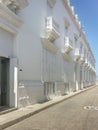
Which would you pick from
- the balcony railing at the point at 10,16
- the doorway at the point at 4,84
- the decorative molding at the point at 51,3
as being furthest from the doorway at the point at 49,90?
the balcony railing at the point at 10,16

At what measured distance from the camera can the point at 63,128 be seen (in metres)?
9.98

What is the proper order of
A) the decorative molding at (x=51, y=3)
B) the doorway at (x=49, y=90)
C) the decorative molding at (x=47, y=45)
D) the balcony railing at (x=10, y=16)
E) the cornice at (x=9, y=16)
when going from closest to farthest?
the cornice at (x=9, y=16), the balcony railing at (x=10, y=16), the decorative molding at (x=47, y=45), the doorway at (x=49, y=90), the decorative molding at (x=51, y=3)

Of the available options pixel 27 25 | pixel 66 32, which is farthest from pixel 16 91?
pixel 66 32

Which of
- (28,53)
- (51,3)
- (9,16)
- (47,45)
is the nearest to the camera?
(9,16)

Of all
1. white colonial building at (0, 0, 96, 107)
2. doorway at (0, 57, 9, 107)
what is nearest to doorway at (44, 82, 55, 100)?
white colonial building at (0, 0, 96, 107)

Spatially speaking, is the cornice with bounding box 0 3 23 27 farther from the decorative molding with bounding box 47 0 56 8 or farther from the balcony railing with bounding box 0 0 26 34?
the decorative molding with bounding box 47 0 56 8

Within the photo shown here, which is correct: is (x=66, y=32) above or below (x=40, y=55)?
above

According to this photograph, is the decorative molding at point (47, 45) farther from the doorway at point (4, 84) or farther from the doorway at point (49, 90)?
the doorway at point (4, 84)

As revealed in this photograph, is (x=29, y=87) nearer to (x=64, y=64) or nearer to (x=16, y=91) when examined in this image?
(x=16, y=91)

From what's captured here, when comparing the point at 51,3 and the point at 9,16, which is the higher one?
the point at 51,3

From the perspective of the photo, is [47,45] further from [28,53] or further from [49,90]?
[28,53]

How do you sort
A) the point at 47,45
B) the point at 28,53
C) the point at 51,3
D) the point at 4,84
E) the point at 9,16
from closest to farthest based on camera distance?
1. the point at 9,16
2. the point at 4,84
3. the point at 28,53
4. the point at 47,45
5. the point at 51,3

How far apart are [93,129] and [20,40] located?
6697 millimetres

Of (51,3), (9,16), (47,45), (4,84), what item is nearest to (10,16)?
(9,16)
